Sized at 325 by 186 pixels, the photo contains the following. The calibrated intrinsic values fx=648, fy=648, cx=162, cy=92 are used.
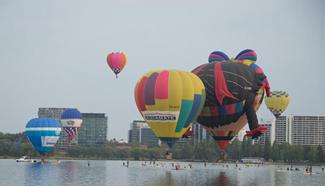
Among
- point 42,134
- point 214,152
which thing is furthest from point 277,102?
point 214,152

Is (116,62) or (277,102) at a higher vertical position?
(116,62)

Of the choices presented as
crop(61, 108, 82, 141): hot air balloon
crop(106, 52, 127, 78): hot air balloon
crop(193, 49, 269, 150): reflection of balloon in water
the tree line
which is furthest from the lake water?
the tree line

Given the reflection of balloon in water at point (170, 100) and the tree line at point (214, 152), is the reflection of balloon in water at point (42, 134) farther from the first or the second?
the tree line at point (214, 152)

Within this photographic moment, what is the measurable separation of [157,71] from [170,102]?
372 centimetres

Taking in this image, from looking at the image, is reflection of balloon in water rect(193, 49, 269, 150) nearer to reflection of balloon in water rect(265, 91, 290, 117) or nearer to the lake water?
the lake water

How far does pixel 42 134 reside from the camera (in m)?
101

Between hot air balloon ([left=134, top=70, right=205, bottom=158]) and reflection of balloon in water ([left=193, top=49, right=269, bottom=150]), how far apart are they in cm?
214

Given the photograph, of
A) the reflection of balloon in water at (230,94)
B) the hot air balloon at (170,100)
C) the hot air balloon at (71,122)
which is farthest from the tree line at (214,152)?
the hot air balloon at (170,100)

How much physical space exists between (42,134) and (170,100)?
46472 millimetres

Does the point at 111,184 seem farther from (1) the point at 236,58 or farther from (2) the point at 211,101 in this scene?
→ (1) the point at 236,58

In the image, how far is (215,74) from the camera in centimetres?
6284

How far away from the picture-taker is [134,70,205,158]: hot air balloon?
2346 inches

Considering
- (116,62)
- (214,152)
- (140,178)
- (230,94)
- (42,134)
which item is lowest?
(214,152)

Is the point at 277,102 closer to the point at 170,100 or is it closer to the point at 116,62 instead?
the point at 116,62
